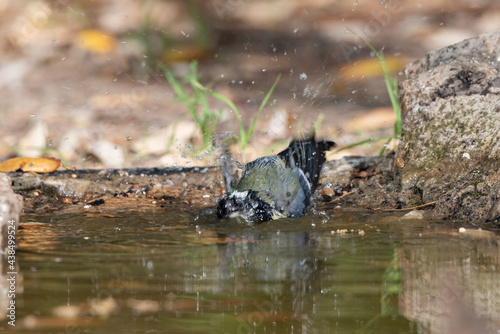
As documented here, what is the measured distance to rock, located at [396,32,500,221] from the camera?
400 cm

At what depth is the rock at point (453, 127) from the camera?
13.1 ft

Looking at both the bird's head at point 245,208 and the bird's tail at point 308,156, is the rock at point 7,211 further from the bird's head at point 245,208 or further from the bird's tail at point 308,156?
the bird's tail at point 308,156

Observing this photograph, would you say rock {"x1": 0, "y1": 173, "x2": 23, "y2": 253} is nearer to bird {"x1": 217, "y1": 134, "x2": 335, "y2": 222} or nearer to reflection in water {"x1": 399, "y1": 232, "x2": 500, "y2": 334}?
bird {"x1": 217, "y1": 134, "x2": 335, "y2": 222}

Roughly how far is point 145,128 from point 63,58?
1848 millimetres

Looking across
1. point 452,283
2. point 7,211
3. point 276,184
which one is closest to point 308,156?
point 276,184

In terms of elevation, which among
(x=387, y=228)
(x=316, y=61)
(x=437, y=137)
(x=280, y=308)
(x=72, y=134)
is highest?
(x=316, y=61)

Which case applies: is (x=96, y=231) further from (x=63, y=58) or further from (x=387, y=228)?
(x=63, y=58)

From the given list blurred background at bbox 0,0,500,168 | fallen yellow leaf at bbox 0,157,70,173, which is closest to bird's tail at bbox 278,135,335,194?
blurred background at bbox 0,0,500,168

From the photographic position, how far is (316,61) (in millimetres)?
7727

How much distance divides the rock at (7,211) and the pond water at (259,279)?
0.10 m

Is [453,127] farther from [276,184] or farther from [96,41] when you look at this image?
[96,41]

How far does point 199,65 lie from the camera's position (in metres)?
7.79

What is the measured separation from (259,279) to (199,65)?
5717 millimetres

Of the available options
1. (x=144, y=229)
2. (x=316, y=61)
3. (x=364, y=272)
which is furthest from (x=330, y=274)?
(x=316, y=61)
